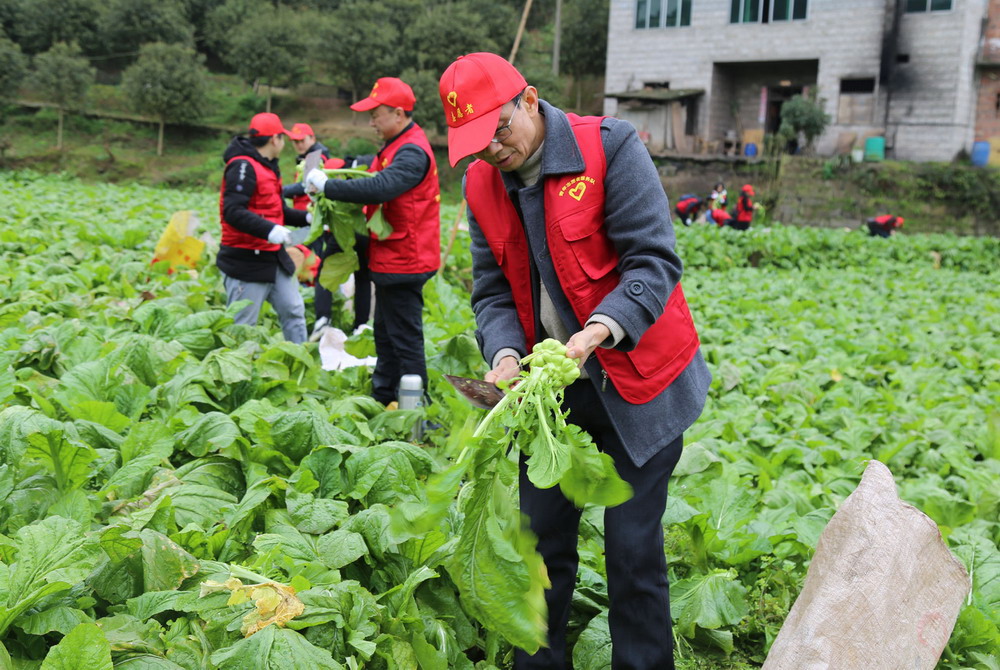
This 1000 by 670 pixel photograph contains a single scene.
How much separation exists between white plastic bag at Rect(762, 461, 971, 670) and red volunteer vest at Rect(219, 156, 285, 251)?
4.15 m

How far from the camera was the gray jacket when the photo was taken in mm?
2449

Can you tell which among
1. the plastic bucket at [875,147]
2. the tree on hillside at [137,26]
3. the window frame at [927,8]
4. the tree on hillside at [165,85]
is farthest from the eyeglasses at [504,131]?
the tree on hillside at [137,26]

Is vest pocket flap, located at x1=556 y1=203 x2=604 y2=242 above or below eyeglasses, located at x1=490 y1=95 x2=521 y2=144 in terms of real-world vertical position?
below

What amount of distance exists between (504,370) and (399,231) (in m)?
2.86

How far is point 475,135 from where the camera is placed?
2383mm

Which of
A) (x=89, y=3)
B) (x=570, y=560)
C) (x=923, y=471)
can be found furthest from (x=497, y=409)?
(x=89, y=3)

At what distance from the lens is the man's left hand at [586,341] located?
7.64ft

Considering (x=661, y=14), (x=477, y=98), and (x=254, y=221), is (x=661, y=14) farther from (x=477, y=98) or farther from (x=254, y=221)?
(x=477, y=98)

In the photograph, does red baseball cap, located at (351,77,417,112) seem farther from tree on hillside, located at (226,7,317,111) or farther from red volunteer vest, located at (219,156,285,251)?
tree on hillside, located at (226,7,317,111)

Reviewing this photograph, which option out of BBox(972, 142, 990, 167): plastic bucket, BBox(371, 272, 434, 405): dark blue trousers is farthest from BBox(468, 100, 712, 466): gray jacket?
BBox(972, 142, 990, 167): plastic bucket

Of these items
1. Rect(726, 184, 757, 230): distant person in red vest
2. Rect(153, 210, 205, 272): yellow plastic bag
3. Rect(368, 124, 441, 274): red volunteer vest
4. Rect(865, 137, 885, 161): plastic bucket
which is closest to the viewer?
Rect(368, 124, 441, 274): red volunteer vest

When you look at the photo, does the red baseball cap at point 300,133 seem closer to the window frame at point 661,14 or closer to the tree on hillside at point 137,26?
the window frame at point 661,14

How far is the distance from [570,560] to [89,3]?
44222 mm

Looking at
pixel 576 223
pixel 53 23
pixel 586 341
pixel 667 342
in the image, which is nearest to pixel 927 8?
pixel 667 342
